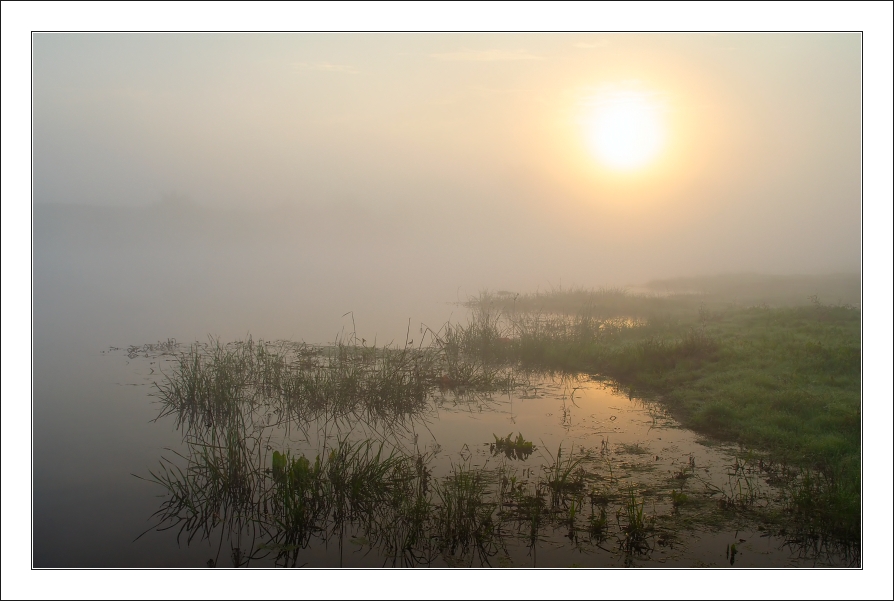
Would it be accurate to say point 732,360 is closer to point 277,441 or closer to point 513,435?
point 513,435

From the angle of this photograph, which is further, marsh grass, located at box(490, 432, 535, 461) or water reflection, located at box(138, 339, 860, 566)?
marsh grass, located at box(490, 432, 535, 461)

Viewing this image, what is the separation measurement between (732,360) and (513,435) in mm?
1601

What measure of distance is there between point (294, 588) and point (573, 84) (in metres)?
3.27

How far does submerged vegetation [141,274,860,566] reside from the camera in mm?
3084

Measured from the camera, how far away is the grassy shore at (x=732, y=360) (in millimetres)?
3410

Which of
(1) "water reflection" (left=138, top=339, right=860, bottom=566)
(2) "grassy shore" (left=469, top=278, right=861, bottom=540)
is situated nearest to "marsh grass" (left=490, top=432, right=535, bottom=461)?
(1) "water reflection" (left=138, top=339, right=860, bottom=566)

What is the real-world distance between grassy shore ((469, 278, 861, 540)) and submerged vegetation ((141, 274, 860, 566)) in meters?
0.01

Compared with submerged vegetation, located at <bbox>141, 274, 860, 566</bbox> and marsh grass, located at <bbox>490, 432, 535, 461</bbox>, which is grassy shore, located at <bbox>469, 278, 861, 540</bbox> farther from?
marsh grass, located at <bbox>490, 432, 535, 461</bbox>

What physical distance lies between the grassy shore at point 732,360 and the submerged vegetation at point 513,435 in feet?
0.04

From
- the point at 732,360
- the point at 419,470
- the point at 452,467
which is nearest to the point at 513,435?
the point at 452,467

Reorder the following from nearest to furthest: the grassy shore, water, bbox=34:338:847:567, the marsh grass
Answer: water, bbox=34:338:847:567 → the grassy shore → the marsh grass

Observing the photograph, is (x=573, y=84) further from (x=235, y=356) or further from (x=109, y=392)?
(x=109, y=392)

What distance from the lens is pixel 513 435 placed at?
371cm

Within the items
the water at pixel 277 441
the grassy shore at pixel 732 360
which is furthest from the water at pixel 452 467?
the grassy shore at pixel 732 360
